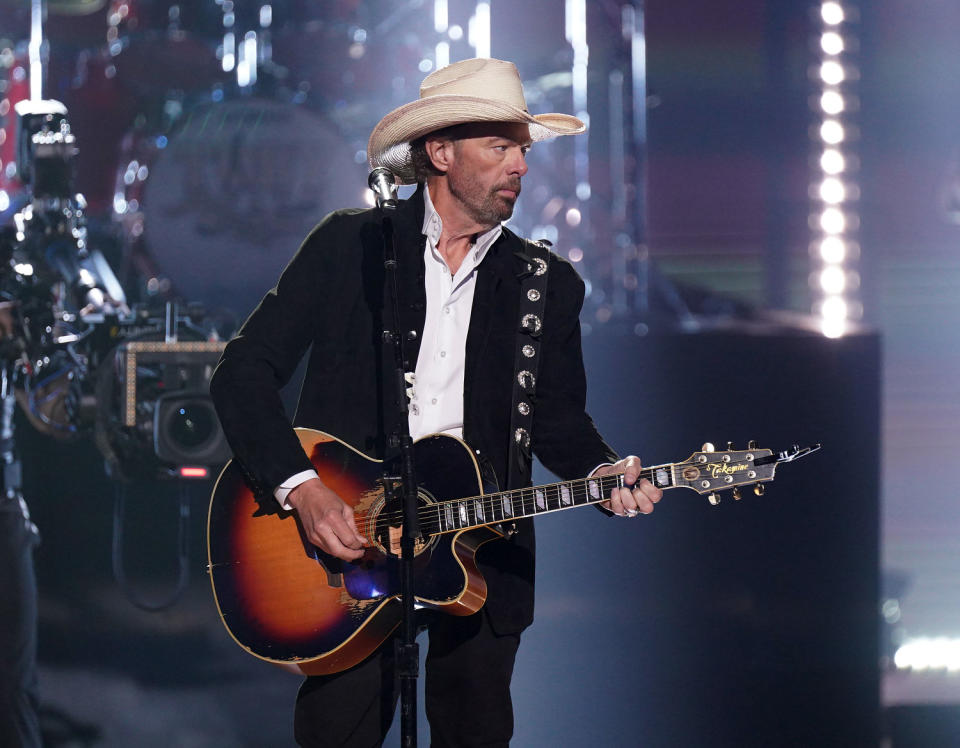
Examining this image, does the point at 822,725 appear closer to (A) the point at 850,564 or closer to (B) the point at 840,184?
(A) the point at 850,564

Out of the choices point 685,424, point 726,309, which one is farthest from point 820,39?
point 685,424

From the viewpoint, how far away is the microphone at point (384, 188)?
93.4 inches

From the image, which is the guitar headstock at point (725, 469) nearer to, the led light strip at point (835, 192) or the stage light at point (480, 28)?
the led light strip at point (835, 192)

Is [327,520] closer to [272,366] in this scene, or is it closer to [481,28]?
[272,366]

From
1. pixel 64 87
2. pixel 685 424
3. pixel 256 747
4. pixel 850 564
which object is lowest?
pixel 256 747

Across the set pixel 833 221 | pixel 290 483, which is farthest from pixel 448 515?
pixel 833 221

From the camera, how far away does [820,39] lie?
4.38m

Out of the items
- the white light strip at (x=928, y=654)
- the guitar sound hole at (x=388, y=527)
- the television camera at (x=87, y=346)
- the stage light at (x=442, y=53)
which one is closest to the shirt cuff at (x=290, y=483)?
the guitar sound hole at (x=388, y=527)

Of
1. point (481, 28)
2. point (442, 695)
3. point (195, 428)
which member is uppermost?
point (481, 28)

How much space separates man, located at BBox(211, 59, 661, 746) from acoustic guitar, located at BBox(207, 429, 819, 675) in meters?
0.09

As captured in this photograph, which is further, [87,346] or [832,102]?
[87,346]

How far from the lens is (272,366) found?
2799 millimetres

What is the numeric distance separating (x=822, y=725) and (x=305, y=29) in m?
3.63

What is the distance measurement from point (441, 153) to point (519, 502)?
39.7 inches
